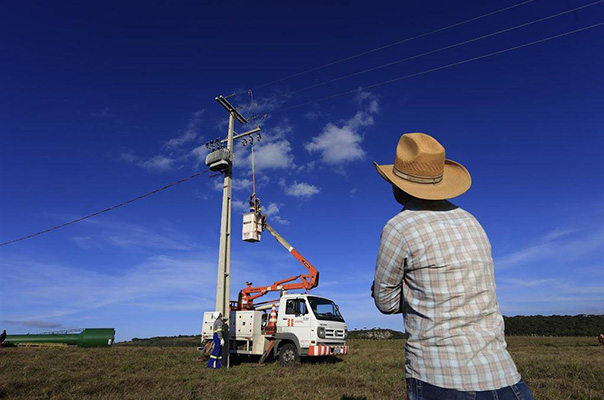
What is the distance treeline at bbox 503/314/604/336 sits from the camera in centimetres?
3709

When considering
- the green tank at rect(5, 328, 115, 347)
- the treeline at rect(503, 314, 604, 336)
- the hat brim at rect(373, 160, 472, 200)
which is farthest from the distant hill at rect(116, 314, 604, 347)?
the hat brim at rect(373, 160, 472, 200)

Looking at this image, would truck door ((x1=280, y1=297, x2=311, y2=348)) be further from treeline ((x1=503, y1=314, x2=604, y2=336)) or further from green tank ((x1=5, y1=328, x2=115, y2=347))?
treeline ((x1=503, y1=314, x2=604, y2=336))

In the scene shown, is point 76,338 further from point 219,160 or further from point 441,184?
point 441,184

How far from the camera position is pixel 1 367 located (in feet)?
30.3

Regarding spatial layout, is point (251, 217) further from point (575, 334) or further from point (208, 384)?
point (575, 334)

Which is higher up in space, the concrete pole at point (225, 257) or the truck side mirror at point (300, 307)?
the concrete pole at point (225, 257)

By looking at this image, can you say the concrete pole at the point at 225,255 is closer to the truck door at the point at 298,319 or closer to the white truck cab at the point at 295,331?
the white truck cab at the point at 295,331

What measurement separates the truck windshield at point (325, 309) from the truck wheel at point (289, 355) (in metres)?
1.42

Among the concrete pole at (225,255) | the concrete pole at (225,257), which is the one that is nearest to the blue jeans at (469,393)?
the concrete pole at (225,257)

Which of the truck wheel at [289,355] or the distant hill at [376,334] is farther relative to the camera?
the distant hill at [376,334]

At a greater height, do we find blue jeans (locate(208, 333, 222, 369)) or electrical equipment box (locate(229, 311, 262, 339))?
electrical equipment box (locate(229, 311, 262, 339))

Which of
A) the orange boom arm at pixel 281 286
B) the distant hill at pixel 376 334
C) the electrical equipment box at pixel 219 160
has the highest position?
the electrical equipment box at pixel 219 160

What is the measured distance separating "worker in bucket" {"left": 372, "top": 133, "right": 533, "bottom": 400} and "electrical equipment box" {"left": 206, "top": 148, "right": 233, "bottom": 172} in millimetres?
14246

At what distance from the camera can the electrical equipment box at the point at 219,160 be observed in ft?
50.9
